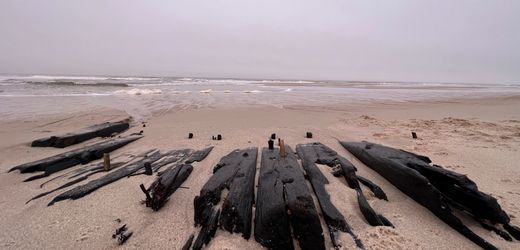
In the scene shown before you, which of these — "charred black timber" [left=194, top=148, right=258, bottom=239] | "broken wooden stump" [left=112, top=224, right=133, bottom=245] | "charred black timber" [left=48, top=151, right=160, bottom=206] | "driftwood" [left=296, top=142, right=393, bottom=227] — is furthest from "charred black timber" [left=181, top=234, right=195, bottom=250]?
"charred black timber" [left=48, top=151, right=160, bottom=206]

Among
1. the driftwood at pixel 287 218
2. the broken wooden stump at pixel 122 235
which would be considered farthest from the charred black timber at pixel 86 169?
the driftwood at pixel 287 218

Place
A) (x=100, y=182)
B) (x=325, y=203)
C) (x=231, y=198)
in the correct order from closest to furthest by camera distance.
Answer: (x=231, y=198)
(x=325, y=203)
(x=100, y=182)

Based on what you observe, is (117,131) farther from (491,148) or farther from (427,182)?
(491,148)

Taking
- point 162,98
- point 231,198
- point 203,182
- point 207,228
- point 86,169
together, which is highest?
A: point 231,198

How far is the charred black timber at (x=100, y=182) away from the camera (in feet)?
11.0

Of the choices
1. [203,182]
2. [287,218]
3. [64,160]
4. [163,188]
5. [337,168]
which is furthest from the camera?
[64,160]

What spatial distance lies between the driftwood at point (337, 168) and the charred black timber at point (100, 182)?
114 inches

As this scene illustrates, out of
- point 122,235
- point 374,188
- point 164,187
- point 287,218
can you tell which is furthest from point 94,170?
point 374,188

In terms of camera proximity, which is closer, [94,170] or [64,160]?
[94,170]

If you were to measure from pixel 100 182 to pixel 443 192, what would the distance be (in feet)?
14.8

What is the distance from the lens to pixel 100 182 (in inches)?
148

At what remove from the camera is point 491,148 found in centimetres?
554

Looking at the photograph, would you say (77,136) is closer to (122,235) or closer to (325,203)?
(122,235)

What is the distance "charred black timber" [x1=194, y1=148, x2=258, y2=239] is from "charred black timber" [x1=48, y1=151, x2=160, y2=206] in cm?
161
